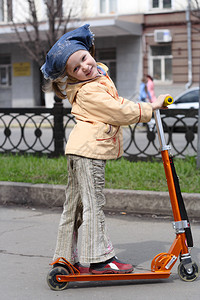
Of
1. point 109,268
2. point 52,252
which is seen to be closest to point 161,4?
point 52,252

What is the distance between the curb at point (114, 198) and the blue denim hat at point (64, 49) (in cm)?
257

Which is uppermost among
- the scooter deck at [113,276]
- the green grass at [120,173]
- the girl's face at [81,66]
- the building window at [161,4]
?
the building window at [161,4]

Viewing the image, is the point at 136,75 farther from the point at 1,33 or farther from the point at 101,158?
the point at 101,158

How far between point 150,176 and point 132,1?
1897cm

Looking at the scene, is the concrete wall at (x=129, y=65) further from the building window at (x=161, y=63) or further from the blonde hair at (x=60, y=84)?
the blonde hair at (x=60, y=84)

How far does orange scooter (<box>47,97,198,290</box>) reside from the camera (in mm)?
3613

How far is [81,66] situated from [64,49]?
15cm

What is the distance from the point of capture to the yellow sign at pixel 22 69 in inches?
1078

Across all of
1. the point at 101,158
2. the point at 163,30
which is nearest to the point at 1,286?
the point at 101,158

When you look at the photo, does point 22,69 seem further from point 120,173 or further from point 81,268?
point 81,268

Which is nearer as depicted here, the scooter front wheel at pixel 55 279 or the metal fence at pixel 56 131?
the scooter front wheel at pixel 55 279

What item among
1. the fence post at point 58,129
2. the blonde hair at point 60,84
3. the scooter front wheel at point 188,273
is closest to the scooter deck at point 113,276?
the scooter front wheel at point 188,273

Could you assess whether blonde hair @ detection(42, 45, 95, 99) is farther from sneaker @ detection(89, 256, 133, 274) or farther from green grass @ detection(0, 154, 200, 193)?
green grass @ detection(0, 154, 200, 193)

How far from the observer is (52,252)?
15.1 feet
